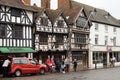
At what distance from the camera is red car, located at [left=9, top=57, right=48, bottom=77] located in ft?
103

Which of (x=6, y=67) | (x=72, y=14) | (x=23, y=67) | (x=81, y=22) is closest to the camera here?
(x=6, y=67)

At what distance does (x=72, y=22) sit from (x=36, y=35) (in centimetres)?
888

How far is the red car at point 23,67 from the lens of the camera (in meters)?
31.3

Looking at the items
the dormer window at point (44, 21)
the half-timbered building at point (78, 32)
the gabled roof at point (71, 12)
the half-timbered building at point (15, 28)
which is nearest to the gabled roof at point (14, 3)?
the half-timbered building at point (15, 28)

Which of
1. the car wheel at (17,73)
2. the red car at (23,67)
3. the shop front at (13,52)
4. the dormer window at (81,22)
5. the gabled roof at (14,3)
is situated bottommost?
the car wheel at (17,73)

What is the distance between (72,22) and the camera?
49.2 metres

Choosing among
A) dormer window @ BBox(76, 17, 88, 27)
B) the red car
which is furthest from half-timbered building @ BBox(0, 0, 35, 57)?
dormer window @ BBox(76, 17, 88, 27)

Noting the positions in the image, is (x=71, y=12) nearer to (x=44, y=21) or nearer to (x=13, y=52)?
(x=44, y=21)

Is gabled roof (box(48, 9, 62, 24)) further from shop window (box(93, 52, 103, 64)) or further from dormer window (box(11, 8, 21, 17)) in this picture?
shop window (box(93, 52, 103, 64))

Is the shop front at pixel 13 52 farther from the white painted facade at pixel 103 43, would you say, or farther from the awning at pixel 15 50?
the white painted facade at pixel 103 43

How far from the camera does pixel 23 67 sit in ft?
106

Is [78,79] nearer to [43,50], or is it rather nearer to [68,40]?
[43,50]

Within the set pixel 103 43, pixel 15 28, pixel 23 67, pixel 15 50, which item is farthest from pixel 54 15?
pixel 103 43

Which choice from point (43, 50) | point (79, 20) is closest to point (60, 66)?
point (43, 50)
